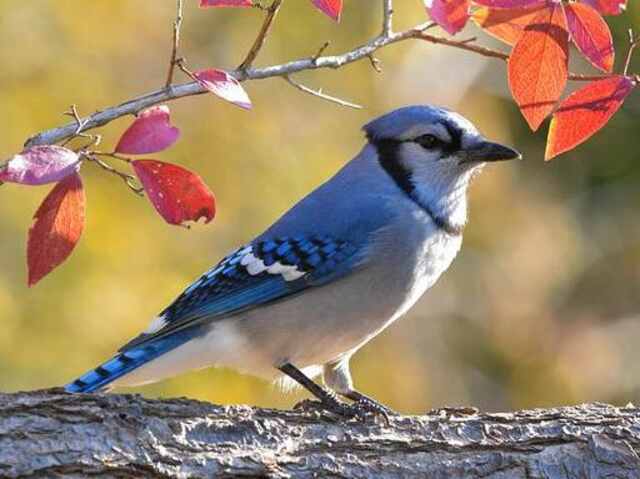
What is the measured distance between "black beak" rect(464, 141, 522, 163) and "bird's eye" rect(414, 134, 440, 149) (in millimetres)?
83

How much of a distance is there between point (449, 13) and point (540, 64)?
19 centimetres

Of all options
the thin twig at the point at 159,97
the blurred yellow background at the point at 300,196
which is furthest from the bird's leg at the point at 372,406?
the blurred yellow background at the point at 300,196

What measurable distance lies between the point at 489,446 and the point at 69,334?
6.78 feet

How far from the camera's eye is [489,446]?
288 centimetres

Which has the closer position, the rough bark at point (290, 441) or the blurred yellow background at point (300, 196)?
the rough bark at point (290, 441)

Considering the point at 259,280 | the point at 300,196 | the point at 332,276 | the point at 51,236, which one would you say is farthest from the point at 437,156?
the point at 300,196

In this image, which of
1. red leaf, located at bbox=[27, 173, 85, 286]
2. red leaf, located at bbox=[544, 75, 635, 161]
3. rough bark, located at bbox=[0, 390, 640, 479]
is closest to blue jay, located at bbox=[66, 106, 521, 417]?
rough bark, located at bbox=[0, 390, 640, 479]

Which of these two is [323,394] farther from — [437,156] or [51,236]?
[51,236]

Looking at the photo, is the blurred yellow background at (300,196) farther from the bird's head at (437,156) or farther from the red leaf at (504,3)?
the red leaf at (504,3)

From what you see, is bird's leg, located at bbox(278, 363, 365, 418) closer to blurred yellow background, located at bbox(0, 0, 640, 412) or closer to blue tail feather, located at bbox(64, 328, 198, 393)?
blue tail feather, located at bbox(64, 328, 198, 393)

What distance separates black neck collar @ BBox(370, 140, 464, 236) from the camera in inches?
138

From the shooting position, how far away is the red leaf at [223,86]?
243cm

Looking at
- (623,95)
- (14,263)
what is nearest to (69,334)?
(14,263)

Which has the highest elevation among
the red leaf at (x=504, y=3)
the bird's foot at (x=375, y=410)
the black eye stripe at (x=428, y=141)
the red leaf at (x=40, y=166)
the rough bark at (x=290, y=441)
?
the black eye stripe at (x=428, y=141)
